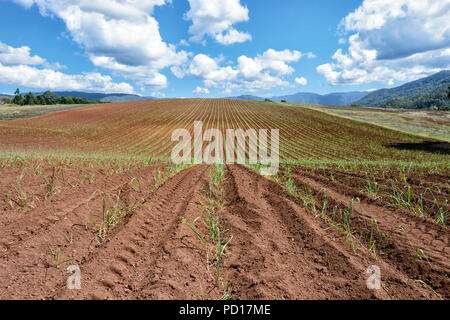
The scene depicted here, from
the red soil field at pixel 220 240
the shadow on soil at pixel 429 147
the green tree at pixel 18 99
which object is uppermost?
the green tree at pixel 18 99

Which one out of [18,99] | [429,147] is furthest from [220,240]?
[18,99]

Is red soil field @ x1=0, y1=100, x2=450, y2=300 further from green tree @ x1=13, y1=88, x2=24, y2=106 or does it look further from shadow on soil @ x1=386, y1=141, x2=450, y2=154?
green tree @ x1=13, y1=88, x2=24, y2=106

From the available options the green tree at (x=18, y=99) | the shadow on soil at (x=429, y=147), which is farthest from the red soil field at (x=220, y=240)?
the green tree at (x=18, y=99)

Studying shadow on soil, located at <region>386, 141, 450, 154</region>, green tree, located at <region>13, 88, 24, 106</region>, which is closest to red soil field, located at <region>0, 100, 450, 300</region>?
shadow on soil, located at <region>386, 141, 450, 154</region>

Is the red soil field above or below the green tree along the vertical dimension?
below

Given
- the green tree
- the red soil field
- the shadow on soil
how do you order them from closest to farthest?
the red soil field < the shadow on soil < the green tree

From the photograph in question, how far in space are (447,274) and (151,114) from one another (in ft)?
162

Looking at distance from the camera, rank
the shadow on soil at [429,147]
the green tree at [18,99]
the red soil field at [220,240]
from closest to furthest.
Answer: the red soil field at [220,240]
the shadow on soil at [429,147]
the green tree at [18,99]

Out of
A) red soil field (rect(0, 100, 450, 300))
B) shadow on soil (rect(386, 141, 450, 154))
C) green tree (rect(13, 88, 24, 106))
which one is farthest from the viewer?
green tree (rect(13, 88, 24, 106))

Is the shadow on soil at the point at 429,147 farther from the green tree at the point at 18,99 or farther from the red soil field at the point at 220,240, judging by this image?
the green tree at the point at 18,99

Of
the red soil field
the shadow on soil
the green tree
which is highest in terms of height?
the green tree

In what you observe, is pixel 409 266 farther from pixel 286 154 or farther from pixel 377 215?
pixel 286 154

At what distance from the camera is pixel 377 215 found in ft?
12.9
